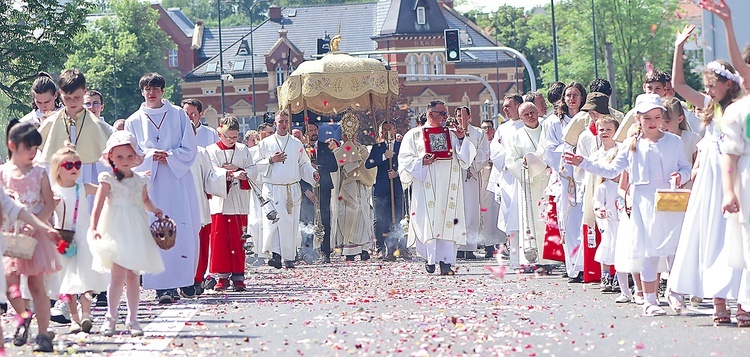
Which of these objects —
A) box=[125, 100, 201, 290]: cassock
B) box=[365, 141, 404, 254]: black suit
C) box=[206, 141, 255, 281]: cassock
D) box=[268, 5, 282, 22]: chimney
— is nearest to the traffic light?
box=[365, 141, 404, 254]: black suit

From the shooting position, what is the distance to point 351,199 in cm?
2388

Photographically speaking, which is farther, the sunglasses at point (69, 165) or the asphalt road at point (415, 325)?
the sunglasses at point (69, 165)

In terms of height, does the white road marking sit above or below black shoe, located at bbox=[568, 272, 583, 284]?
below

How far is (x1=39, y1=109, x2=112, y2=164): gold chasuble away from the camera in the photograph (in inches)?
511

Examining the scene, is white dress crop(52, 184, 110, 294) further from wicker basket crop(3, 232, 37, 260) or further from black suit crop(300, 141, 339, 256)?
black suit crop(300, 141, 339, 256)

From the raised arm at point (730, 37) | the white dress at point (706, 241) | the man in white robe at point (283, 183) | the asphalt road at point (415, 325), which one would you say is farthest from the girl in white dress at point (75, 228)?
the man in white robe at point (283, 183)

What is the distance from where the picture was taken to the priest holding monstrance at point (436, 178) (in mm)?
18453

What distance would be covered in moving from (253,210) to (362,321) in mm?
10861

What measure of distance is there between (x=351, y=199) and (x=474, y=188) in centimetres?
219

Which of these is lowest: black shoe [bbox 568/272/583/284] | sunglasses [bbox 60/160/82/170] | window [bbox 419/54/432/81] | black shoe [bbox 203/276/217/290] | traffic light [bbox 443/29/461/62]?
black shoe [bbox 568/272/583/284]

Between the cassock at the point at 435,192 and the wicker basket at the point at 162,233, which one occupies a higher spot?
the cassock at the point at 435,192

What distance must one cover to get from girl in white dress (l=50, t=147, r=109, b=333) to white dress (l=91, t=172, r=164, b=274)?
29cm

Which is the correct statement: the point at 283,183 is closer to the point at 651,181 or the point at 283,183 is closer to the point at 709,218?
the point at 651,181

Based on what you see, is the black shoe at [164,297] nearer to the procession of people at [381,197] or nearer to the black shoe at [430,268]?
the procession of people at [381,197]
